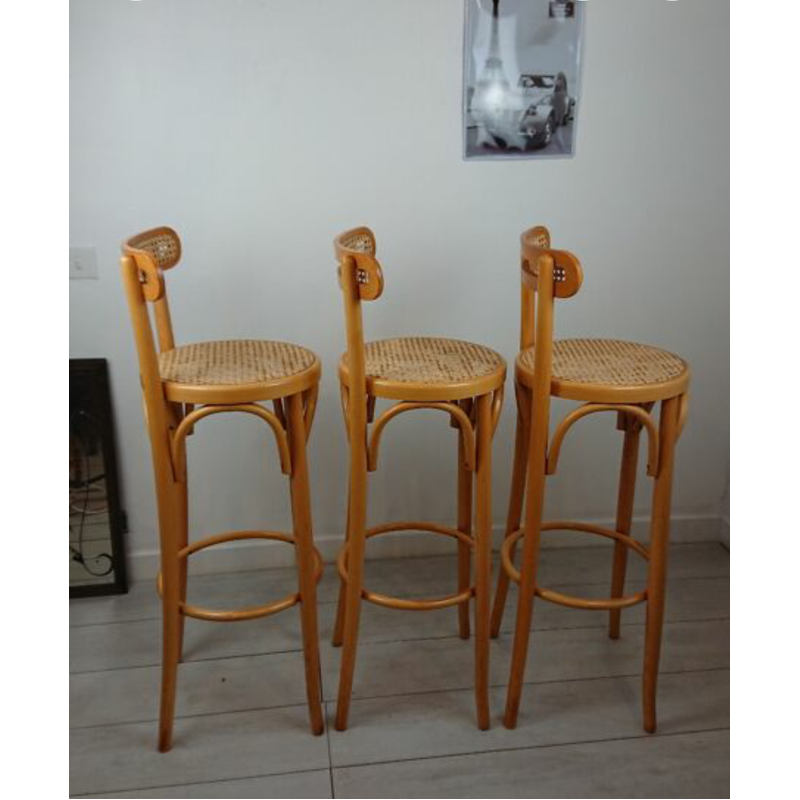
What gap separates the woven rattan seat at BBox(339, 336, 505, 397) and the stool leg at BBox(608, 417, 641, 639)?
416 millimetres

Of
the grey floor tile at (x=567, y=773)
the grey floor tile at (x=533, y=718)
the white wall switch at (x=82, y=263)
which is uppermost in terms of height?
the white wall switch at (x=82, y=263)

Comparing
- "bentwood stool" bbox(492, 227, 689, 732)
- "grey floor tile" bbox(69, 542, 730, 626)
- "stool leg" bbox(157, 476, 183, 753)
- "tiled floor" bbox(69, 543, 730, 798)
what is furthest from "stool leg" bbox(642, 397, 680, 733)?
"stool leg" bbox(157, 476, 183, 753)

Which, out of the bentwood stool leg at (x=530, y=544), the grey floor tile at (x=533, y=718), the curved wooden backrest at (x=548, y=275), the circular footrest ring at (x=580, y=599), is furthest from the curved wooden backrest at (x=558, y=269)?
the grey floor tile at (x=533, y=718)

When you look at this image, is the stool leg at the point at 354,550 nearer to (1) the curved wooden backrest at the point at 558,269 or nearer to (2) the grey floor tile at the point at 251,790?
(2) the grey floor tile at the point at 251,790

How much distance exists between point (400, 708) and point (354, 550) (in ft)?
1.40

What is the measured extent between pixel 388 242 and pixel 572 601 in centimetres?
105

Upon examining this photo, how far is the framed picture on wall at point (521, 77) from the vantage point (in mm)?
2111

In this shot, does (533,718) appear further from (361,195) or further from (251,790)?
(361,195)

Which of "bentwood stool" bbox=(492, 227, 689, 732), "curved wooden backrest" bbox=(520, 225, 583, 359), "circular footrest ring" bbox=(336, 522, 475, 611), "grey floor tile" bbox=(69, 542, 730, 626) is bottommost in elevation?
"grey floor tile" bbox=(69, 542, 730, 626)

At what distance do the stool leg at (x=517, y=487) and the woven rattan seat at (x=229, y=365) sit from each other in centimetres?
47

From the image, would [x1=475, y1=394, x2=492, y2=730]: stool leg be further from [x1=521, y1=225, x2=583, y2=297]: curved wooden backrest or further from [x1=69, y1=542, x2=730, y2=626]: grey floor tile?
[x1=69, y1=542, x2=730, y2=626]: grey floor tile

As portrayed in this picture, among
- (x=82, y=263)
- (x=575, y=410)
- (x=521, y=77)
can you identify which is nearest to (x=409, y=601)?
(x=575, y=410)

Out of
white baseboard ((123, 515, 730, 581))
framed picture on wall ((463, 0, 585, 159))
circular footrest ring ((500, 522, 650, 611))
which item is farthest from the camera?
white baseboard ((123, 515, 730, 581))

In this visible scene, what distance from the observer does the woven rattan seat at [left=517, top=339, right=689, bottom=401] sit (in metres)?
1.69
